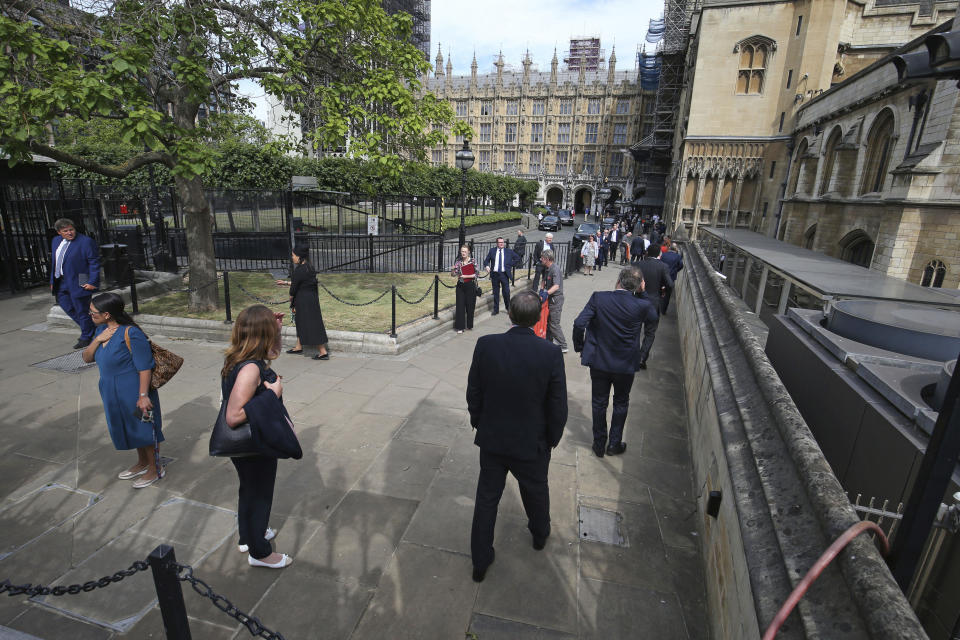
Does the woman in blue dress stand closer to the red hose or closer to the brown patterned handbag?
the brown patterned handbag

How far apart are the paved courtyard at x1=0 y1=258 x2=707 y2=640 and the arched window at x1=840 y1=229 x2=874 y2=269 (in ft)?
51.7

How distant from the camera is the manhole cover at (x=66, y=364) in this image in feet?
21.5

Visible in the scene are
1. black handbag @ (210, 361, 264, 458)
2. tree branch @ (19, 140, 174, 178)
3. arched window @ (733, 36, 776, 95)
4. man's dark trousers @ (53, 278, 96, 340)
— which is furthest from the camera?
arched window @ (733, 36, 776, 95)

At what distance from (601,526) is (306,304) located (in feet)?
16.6

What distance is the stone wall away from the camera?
1435 mm

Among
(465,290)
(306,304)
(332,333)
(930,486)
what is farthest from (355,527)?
(465,290)

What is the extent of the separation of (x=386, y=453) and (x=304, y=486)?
844mm

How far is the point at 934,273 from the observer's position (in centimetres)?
1289

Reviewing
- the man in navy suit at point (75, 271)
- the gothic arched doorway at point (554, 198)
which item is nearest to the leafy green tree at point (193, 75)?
the man in navy suit at point (75, 271)

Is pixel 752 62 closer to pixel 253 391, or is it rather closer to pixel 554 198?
A: pixel 253 391

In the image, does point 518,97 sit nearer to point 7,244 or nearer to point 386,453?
point 7,244

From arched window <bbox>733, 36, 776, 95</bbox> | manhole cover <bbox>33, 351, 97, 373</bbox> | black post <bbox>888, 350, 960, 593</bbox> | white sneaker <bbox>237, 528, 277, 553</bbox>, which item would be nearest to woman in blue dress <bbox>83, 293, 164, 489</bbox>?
white sneaker <bbox>237, 528, 277, 553</bbox>

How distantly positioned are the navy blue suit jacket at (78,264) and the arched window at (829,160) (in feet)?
77.8

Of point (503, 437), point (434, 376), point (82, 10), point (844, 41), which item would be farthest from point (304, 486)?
point (844, 41)
